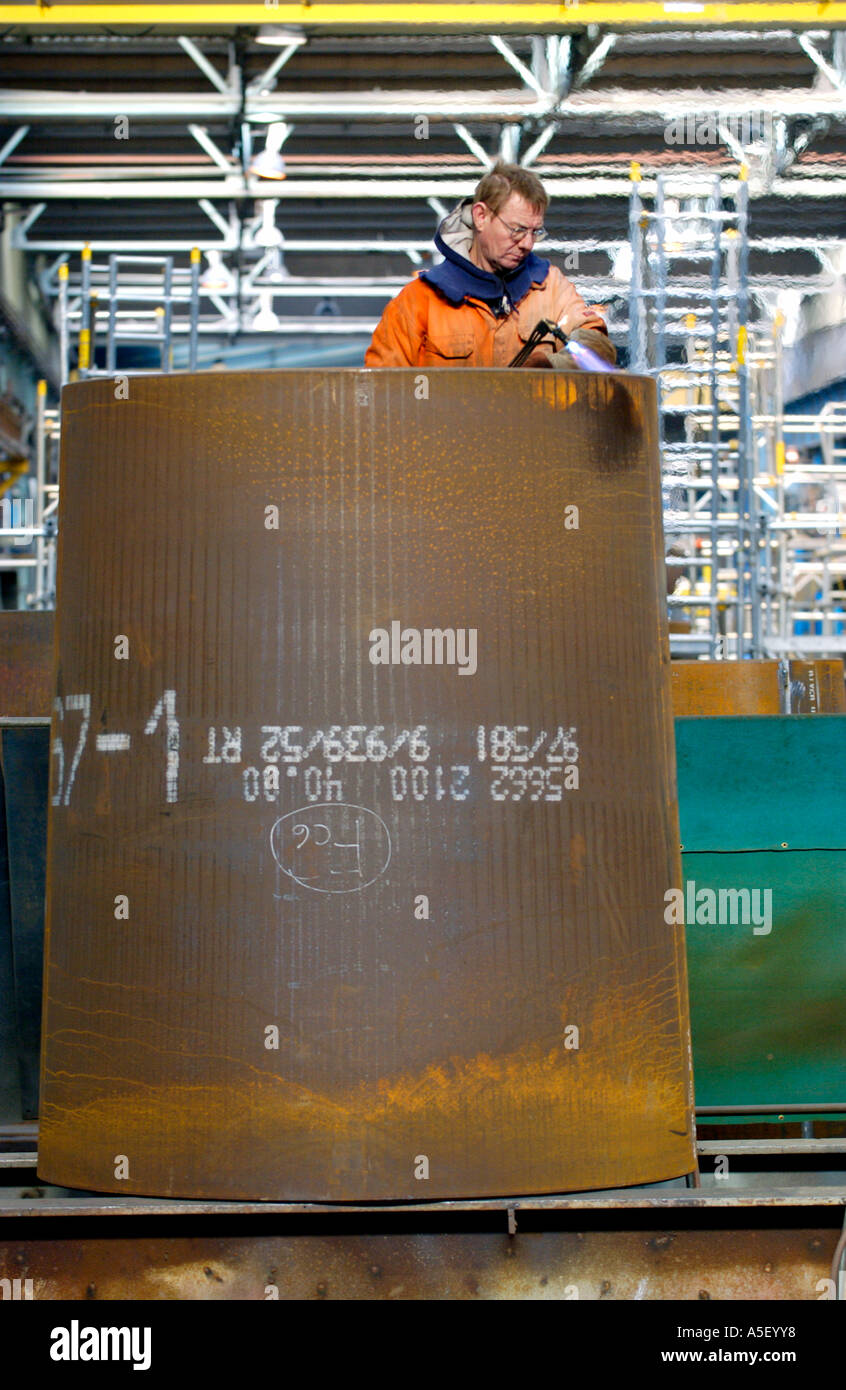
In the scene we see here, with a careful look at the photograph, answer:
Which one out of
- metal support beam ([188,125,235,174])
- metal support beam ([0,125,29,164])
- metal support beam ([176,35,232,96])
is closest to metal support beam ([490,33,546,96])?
metal support beam ([176,35,232,96])

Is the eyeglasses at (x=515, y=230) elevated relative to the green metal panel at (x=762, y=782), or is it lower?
elevated

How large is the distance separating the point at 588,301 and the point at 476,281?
9.33m

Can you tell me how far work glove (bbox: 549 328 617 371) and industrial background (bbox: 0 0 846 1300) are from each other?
1042 mm

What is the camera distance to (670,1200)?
2.38 metres

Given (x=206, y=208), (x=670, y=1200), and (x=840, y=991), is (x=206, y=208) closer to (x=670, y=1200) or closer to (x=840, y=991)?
(x=840, y=991)

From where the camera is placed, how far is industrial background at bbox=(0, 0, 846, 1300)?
2.42m

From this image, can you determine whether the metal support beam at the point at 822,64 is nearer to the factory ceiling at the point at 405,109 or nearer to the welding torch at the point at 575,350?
Result: the factory ceiling at the point at 405,109

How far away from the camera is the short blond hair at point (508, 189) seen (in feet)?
11.9

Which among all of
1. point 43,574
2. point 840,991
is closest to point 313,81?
point 43,574

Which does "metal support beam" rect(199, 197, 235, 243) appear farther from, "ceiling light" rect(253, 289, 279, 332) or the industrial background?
"ceiling light" rect(253, 289, 279, 332)

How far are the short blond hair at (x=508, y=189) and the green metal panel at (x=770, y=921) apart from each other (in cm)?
129

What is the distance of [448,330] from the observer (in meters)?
3.75

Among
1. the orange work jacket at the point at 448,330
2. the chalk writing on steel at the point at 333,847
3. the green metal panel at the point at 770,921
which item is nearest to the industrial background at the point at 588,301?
the green metal panel at the point at 770,921
